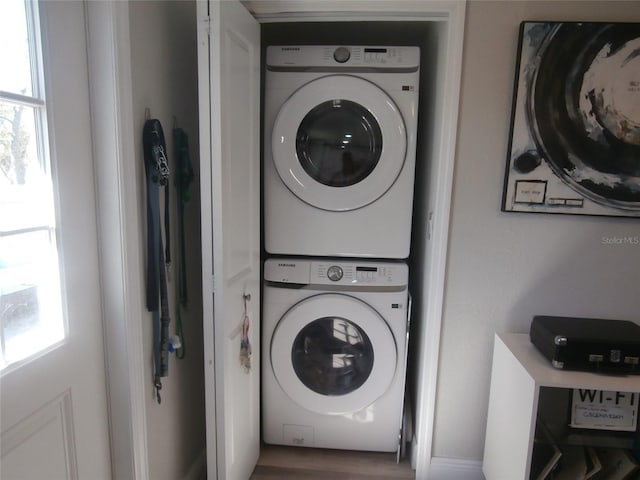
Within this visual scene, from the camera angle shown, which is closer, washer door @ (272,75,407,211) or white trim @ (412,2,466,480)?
white trim @ (412,2,466,480)

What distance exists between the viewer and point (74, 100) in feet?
3.09

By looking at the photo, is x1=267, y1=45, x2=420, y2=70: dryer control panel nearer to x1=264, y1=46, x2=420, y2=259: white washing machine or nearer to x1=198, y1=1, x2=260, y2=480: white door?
x1=264, y1=46, x2=420, y2=259: white washing machine

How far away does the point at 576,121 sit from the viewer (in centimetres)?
137

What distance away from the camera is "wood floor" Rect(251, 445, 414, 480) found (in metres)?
1.74

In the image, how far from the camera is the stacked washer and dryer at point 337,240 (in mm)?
1583

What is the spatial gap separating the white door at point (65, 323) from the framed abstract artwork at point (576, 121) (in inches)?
53.4

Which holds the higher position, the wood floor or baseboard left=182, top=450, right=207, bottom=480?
baseboard left=182, top=450, right=207, bottom=480

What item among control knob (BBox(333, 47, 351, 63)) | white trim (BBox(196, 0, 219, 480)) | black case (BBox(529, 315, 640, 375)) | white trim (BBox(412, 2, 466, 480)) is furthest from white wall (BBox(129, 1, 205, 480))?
black case (BBox(529, 315, 640, 375))

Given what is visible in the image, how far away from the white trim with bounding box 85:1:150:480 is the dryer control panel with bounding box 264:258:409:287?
→ 2.21 ft

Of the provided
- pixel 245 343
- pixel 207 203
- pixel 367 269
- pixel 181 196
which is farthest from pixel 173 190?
pixel 367 269

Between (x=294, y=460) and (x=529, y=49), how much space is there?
195 cm

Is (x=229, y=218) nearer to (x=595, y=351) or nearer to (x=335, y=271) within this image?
(x=335, y=271)

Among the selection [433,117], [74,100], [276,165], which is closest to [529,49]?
[433,117]

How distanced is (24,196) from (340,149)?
112 centimetres
